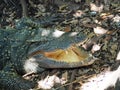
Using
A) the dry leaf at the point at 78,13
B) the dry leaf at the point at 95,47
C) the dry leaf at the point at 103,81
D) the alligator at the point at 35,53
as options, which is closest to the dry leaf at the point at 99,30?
the dry leaf at the point at 95,47

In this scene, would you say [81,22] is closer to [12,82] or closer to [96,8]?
[96,8]

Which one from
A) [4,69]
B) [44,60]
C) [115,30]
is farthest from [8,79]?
[115,30]

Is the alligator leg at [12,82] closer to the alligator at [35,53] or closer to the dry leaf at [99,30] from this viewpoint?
the alligator at [35,53]

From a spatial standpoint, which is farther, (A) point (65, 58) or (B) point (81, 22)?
(B) point (81, 22)

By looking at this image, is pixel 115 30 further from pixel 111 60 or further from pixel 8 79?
pixel 8 79

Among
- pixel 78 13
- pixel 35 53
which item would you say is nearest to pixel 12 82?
pixel 35 53

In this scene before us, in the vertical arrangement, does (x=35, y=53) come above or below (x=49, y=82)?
above

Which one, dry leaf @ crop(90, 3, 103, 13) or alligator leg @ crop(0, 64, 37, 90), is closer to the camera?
alligator leg @ crop(0, 64, 37, 90)

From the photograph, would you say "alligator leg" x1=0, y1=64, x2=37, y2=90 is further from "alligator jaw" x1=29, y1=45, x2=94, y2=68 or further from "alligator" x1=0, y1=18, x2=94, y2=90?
"alligator jaw" x1=29, y1=45, x2=94, y2=68

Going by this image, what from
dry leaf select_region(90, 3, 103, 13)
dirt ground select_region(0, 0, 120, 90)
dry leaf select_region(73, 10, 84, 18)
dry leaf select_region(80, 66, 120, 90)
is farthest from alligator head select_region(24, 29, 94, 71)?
dry leaf select_region(90, 3, 103, 13)

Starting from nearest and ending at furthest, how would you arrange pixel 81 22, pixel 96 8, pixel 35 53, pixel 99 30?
1. pixel 35 53
2. pixel 99 30
3. pixel 81 22
4. pixel 96 8
